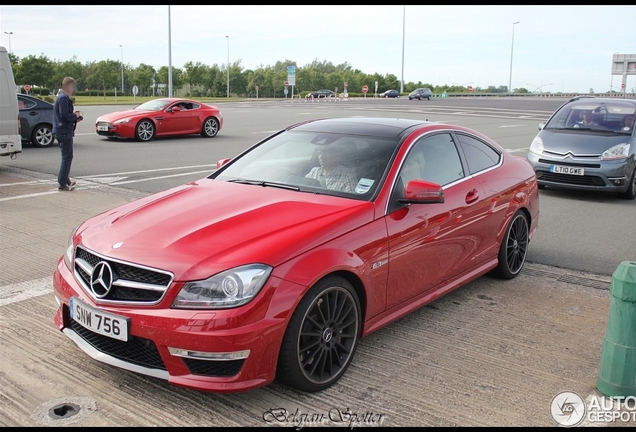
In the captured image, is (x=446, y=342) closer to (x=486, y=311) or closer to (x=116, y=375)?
(x=486, y=311)

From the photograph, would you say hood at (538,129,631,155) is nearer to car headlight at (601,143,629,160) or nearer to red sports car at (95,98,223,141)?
car headlight at (601,143,629,160)

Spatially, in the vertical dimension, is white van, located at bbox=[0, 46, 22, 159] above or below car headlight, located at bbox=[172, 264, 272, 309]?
above

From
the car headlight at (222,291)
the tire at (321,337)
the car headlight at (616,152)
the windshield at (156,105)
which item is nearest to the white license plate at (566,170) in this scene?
the car headlight at (616,152)

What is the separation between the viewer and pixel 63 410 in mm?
3527

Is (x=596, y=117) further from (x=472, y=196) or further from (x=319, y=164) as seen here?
(x=319, y=164)

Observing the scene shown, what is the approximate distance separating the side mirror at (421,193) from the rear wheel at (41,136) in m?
14.1

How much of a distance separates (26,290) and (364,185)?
125 inches

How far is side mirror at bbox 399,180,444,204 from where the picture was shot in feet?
14.4

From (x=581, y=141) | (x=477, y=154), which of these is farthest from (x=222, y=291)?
(x=581, y=141)

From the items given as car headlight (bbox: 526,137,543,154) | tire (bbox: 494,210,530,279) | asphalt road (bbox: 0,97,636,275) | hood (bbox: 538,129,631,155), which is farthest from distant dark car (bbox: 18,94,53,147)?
tire (bbox: 494,210,530,279)

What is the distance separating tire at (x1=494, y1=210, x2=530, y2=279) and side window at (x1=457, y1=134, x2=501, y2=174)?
59 cm

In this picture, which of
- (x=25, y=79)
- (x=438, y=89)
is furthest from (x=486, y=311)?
(x=438, y=89)

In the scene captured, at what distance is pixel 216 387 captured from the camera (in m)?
3.39

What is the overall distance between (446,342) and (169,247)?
2.15 metres
